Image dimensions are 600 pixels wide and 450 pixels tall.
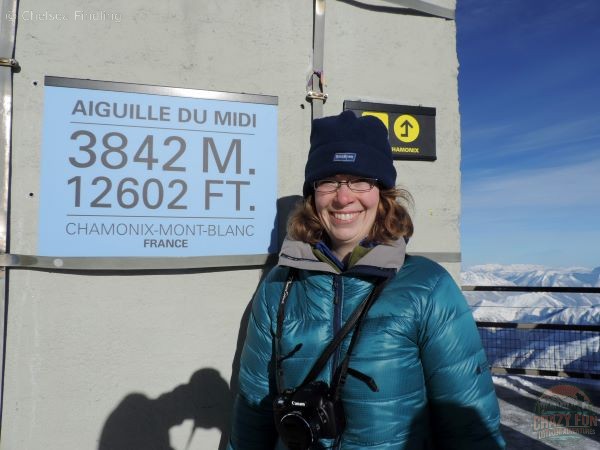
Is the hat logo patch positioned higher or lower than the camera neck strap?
higher

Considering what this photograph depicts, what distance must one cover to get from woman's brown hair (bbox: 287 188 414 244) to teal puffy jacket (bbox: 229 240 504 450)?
94mm

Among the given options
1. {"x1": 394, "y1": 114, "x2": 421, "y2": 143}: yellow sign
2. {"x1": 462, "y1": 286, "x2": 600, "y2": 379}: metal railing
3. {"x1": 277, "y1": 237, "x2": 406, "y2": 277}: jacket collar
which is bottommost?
{"x1": 462, "y1": 286, "x2": 600, "y2": 379}: metal railing

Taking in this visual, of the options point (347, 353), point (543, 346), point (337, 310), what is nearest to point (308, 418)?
point (347, 353)

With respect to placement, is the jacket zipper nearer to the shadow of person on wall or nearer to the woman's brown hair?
the woman's brown hair

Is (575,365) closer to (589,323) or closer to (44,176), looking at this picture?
(589,323)

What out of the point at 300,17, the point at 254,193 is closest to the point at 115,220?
the point at 254,193

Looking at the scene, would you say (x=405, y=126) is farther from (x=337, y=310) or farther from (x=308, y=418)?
(x=308, y=418)

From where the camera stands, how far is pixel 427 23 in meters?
2.48

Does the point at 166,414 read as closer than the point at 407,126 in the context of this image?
Yes

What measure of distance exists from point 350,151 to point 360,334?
69 centimetres

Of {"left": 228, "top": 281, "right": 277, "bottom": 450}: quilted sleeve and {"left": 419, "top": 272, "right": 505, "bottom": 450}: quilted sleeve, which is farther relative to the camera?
{"left": 228, "top": 281, "right": 277, "bottom": 450}: quilted sleeve

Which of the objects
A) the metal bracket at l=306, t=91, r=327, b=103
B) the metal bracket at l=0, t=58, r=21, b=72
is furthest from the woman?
the metal bracket at l=0, t=58, r=21, b=72

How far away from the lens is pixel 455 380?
133 cm

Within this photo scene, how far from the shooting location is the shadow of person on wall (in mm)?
2020
